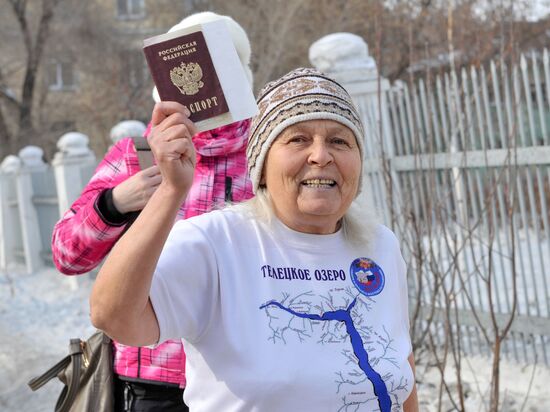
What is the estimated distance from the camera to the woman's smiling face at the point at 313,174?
1.85 m

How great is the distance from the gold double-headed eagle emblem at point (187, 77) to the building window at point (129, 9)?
2452cm

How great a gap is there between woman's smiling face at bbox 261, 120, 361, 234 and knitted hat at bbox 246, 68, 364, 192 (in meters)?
0.02

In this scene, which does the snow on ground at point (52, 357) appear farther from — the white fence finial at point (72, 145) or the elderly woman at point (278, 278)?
the elderly woman at point (278, 278)

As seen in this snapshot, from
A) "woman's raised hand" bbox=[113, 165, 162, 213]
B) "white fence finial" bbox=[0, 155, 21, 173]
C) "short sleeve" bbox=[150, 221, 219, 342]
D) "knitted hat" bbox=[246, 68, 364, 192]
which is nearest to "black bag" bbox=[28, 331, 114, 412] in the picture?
"woman's raised hand" bbox=[113, 165, 162, 213]

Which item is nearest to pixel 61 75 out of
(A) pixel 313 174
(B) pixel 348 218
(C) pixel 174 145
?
(B) pixel 348 218

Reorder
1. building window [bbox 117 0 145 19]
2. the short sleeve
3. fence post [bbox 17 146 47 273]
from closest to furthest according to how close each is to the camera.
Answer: the short sleeve → fence post [bbox 17 146 47 273] → building window [bbox 117 0 145 19]

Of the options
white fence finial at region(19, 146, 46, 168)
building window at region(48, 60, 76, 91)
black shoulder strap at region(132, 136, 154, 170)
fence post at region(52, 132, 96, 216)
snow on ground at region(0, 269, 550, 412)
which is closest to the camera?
black shoulder strap at region(132, 136, 154, 170)

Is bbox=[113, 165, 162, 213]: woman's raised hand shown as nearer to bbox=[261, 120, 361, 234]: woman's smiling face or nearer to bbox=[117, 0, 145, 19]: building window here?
bbox=[261, 120, 361, 234]: woman's smiling face

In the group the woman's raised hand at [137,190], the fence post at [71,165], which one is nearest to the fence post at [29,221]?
the fence post at [71,165]

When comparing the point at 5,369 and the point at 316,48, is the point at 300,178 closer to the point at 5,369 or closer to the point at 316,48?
the point at 316,48

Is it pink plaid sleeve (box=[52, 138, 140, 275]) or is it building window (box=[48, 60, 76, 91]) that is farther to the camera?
building window (box=[48, 60, 76, 91])

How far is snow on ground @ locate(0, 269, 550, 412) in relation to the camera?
4.72m

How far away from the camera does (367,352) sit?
1.78m

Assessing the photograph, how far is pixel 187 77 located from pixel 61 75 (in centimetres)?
2463
